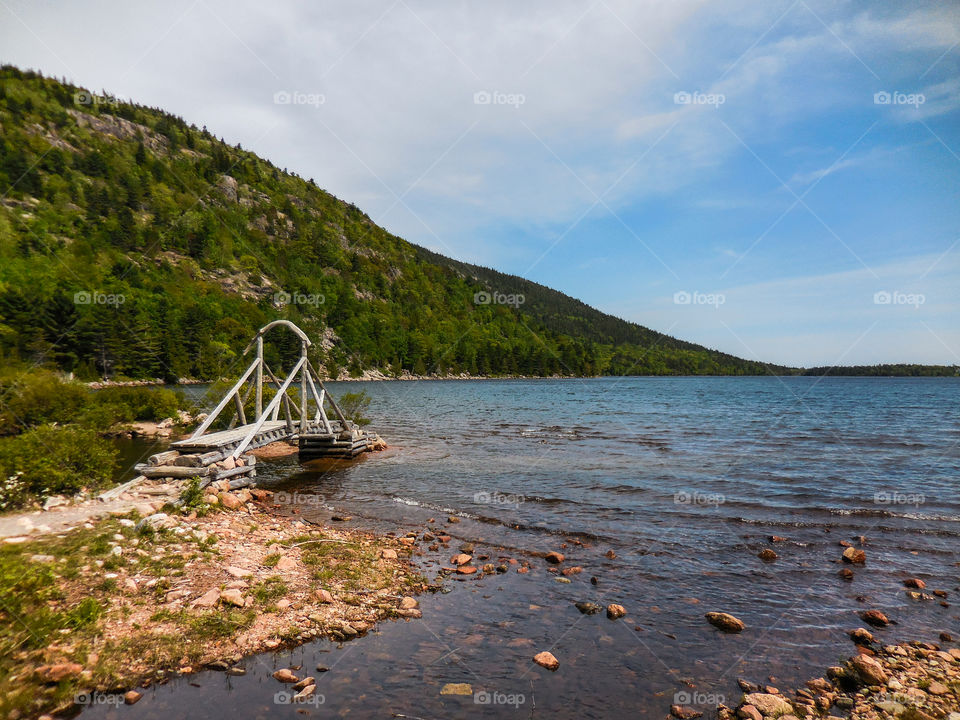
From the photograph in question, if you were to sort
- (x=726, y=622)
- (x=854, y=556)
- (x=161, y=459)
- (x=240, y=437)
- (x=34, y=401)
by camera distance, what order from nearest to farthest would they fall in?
(x=726, y=622), (x=854, y=556), (x=161, y=459), (x=240, y=437), (x=34, y=401)

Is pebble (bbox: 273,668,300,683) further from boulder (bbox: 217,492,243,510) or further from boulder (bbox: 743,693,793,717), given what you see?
boulder (bbox: 217,492,243,510)

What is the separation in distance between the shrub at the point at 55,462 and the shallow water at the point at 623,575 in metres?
6.35

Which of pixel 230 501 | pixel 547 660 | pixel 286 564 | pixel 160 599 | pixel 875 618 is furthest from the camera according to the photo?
pixel 230 501

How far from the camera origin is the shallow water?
23.7ft

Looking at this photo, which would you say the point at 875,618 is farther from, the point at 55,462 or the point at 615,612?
the point at 55,462

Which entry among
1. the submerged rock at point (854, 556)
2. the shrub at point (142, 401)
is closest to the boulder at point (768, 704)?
the submerged rock at point (854, 556)

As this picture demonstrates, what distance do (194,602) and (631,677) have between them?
7.48 meters

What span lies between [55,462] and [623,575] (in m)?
16.4

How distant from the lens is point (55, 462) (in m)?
14.4

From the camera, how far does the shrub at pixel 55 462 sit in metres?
13.5

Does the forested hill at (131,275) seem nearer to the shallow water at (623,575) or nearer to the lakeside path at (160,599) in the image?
the shallow water at (623,575)

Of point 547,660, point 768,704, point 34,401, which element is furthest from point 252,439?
point 768,704

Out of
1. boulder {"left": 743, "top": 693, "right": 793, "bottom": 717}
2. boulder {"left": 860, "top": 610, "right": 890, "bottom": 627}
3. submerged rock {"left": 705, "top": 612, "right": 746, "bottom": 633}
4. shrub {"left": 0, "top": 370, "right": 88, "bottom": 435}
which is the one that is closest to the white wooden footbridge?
shrub {"left": 0, "top": 370, "right": 88, "bottom": 435}

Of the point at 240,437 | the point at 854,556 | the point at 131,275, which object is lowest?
the point at 854,556
